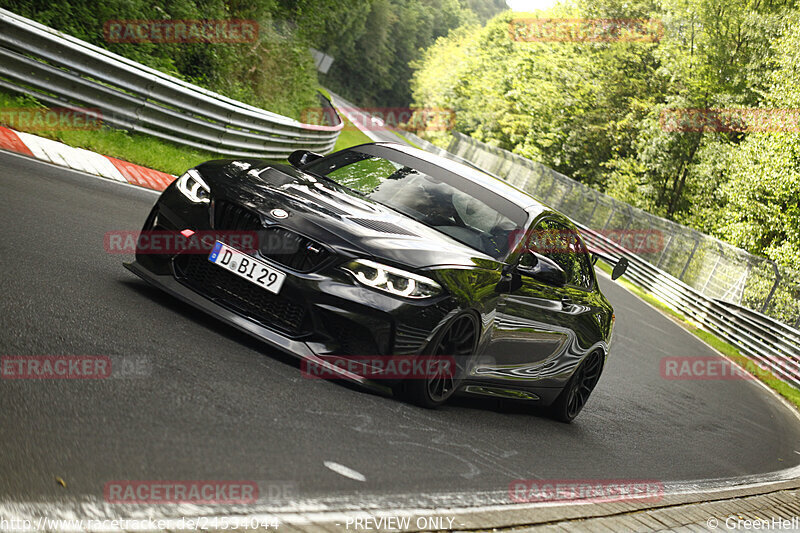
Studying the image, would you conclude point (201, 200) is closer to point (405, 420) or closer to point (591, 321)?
point (405, 420)

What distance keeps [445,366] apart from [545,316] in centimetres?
136

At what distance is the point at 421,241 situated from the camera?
5.54m

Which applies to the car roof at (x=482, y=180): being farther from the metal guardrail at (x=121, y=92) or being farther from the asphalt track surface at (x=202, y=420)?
the metal guardrail at (x=121, y=92)

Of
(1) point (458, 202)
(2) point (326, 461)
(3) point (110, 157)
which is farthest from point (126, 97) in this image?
(2) point (326, 461)

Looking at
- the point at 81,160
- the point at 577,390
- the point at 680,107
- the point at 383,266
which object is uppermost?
the point at 680,107

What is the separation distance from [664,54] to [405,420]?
138ft

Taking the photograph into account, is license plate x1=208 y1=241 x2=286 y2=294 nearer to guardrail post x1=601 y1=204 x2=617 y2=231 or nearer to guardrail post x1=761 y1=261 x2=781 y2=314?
guardrail post x1=761 y1=261 x2=781 y2=314

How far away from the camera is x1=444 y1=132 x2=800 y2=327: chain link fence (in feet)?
76.1

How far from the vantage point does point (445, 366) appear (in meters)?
5.63

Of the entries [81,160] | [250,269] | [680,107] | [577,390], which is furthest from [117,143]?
[680,107]

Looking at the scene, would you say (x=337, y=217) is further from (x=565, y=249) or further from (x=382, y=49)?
(x=382, y=49)

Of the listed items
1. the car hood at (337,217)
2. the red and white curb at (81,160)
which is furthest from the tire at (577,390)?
the red and white curb at (81,160)

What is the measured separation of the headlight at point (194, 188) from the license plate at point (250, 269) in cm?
45

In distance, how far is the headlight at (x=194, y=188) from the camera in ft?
18.3
